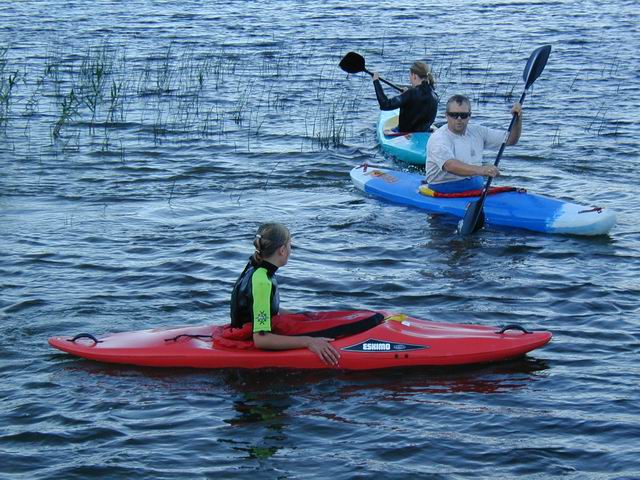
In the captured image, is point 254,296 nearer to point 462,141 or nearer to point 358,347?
point 358,347

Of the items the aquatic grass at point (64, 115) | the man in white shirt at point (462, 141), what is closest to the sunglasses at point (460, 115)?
the man in white shirt at point (462, 141)

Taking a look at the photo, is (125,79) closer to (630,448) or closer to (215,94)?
(215,94)

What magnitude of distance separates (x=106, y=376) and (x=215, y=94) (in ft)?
31.9

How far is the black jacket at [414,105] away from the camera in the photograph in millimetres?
11625

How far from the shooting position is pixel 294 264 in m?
8.70

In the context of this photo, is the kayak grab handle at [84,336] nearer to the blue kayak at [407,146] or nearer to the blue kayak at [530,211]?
the blue kayak at [530,211]

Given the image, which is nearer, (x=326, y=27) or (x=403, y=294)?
(x=403, y=294)

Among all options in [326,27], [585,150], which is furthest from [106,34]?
[585,150]

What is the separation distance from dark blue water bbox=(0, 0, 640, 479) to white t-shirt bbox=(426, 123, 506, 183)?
62cm

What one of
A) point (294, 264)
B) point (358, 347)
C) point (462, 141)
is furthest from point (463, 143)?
point (358, 347)

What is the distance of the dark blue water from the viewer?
564 cm

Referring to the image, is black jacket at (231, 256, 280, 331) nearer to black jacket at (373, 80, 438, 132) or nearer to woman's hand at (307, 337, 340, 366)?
woman's hand at (307, 337, 340, 366)

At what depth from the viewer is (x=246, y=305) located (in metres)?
6.25

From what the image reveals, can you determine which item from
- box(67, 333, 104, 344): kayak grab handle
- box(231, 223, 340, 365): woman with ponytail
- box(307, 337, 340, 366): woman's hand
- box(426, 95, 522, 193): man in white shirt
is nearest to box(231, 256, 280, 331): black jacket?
box(231, 223, 340, 365): woman with ponytail
